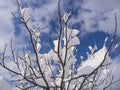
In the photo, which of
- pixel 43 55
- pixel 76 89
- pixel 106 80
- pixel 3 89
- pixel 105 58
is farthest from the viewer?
pixel 106 80

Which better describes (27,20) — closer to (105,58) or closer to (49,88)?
(49,88)

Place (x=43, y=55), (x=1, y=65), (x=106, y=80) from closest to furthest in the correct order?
(x=1, y=65)
(x=43, y=55)
(x=106, y=80)

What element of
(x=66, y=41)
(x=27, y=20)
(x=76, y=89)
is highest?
(x=27, y=20)

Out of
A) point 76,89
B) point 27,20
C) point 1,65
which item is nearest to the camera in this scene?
point 27,20

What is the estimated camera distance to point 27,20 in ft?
7.59

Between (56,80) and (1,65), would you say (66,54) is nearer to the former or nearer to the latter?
(56,80)

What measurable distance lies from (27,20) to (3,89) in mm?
1048

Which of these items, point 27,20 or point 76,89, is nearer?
point 27,20

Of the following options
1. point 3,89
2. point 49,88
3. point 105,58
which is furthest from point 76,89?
point 3,89

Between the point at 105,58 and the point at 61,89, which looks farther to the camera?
the point at 61,89

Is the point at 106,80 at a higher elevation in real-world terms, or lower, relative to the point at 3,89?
higher

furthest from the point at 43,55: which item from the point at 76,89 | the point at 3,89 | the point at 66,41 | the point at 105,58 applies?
the point at 3,89

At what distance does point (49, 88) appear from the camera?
2361 mm

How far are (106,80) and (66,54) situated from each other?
2.35 metres
